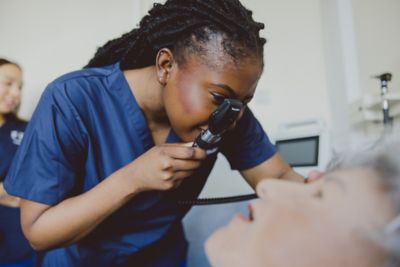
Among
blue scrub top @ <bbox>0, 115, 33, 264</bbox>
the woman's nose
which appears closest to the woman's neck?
the woman's nose

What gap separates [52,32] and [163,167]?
1323mm

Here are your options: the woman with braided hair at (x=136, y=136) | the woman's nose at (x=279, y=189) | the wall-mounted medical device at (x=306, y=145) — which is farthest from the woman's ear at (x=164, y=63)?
the wall-mounted medical device at (x=306, y=145)

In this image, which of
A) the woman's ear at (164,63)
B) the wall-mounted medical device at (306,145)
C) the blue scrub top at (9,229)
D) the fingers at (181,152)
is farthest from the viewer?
the wall-mounted medical device at (306,145)

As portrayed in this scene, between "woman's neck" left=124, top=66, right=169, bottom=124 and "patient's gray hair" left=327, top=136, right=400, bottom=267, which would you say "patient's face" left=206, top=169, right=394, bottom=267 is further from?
"woman's neck" left=124, top=66, right=169, bottom=124

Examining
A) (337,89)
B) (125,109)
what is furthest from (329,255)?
(337,89)

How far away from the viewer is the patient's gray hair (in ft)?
1.36

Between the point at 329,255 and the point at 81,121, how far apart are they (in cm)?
58

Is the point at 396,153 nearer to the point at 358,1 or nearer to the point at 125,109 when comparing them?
the point at 125,109

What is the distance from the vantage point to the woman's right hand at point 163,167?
0.63m

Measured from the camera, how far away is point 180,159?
0.64 metres

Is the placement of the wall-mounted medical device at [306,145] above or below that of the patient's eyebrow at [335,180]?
→ below

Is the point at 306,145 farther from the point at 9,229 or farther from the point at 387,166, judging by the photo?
the point at 9,229

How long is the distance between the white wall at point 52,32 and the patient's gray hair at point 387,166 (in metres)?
1.42

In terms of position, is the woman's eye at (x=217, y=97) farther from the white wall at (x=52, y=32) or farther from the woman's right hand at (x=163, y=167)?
the white wall at (x=52, y=32)
